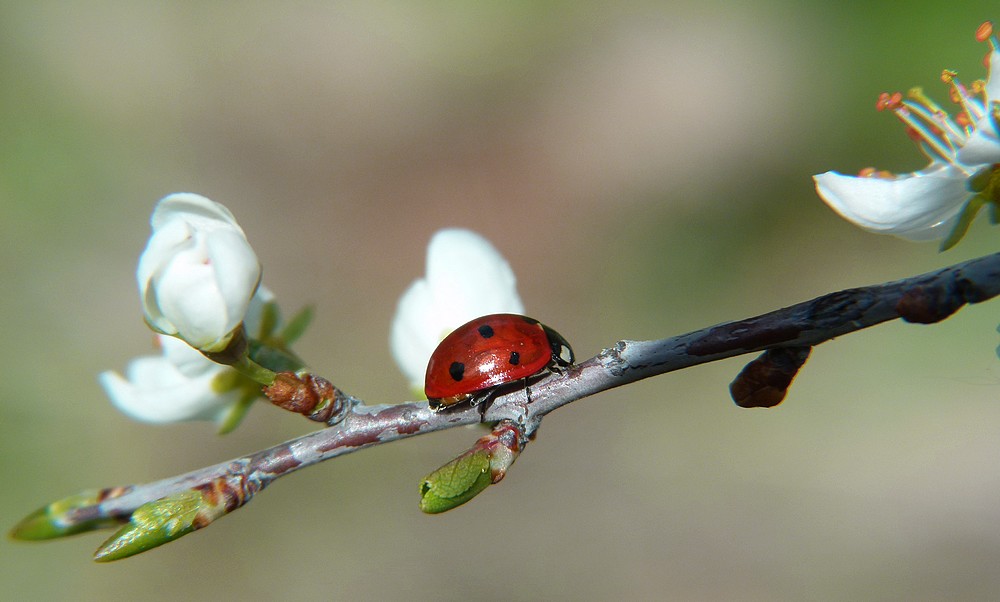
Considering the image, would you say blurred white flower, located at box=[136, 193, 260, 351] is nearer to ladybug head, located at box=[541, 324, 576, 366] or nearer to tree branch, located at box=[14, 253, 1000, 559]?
tree branch, located at box=[14, 253, 1000, 559]

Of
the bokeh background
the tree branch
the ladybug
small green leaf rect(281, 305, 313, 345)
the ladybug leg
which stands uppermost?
the bokeh background

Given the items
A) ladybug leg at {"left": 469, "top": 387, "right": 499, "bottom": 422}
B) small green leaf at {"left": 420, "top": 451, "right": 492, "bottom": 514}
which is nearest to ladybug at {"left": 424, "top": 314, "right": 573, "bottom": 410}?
ladybug leg at {"left": 469, "top": 387, "right": 499, "bottom": 422}

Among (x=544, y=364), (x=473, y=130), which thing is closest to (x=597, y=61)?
(x=473, y=130)

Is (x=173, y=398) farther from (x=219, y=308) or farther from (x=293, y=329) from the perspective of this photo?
(x=219, y=308)

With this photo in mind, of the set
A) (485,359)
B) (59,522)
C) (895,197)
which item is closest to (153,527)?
(59,522)

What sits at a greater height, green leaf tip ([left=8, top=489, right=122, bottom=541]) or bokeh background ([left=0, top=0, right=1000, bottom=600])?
bokeh background ([left=0, top=0, right=1000, bottom=600])

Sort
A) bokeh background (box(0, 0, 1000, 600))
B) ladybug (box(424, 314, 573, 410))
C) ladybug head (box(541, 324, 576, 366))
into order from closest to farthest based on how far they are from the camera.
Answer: ladybug (box(424, 314, 573, 410)) → ladybug head (box(541, 324, 576, 366)) → bokeh background (box(0, 0, 1000, 600))
